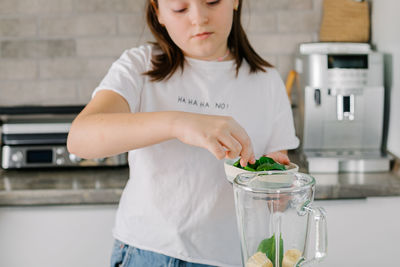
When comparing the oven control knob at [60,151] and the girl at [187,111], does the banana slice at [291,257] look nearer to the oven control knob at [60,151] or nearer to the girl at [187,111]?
the girl at [187,111]

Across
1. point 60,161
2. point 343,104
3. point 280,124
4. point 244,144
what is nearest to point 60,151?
point 60,161

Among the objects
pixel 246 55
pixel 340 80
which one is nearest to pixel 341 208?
pixel 340 80

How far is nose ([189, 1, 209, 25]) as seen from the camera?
96 centimetres

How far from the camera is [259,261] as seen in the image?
26.3 inches

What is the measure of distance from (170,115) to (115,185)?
0.84 meters

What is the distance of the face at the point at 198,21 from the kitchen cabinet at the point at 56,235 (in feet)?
2.48

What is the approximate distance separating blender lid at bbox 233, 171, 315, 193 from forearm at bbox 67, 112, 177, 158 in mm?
149

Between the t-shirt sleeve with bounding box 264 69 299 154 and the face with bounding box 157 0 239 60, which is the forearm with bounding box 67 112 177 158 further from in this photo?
the t-shirt sleeve with bounding box 264 69 299 154

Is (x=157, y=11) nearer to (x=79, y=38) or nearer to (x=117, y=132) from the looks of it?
(x=117, y=132)

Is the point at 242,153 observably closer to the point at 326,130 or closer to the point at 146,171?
the point at 146,171

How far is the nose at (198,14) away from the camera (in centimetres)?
96

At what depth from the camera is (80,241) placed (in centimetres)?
159

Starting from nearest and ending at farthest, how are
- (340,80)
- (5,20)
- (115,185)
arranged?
(115,185)
(340,80)
(5,20)

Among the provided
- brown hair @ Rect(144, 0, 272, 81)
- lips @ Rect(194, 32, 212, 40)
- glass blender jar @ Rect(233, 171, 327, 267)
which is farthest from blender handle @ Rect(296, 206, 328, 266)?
brown hair @ Rect(144, 0, 272, 81)
